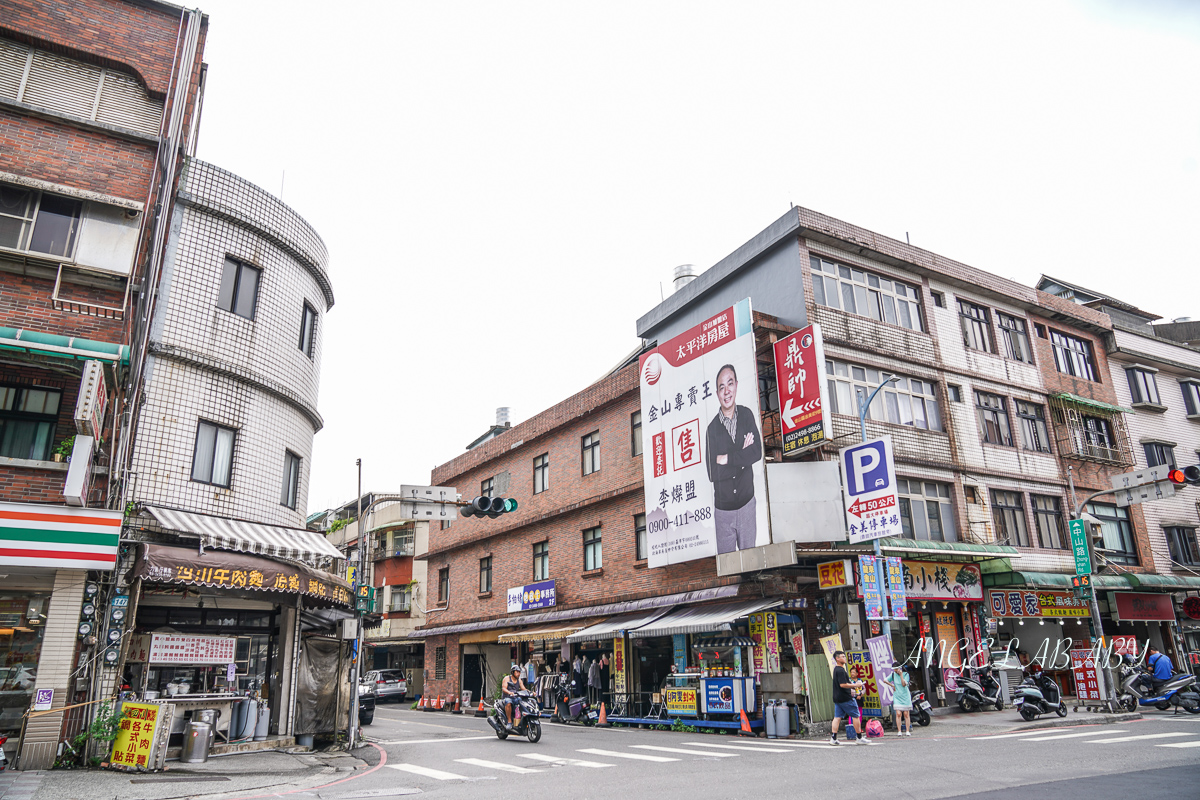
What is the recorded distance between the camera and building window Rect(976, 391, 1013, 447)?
81.0 feet

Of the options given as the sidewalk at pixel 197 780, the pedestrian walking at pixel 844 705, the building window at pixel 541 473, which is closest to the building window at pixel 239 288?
the sidewalk at pixel 197 780

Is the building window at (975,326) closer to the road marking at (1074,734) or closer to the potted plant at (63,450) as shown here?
the road marking at (1074,734)

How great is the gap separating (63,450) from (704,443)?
14.7 metres

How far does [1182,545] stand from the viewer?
95.2 ft

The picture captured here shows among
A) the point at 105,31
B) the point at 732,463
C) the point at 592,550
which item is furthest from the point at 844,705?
the point at 105,31

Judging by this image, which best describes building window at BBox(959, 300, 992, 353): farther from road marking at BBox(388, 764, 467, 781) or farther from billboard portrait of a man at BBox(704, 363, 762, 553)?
road marking at BBox(388, 764, 467, 781)

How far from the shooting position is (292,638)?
16.8 m

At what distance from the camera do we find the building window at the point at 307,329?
1877 cm

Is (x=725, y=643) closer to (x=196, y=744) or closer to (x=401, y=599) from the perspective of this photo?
(x=196, y=744)

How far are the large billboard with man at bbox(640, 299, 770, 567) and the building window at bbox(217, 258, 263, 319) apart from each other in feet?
38.2

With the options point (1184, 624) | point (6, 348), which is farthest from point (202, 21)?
point (1184, 624)

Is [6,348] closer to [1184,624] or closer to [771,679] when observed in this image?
[771,679]

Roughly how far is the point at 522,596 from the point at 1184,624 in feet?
76.7

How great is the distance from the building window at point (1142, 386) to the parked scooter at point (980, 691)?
15727 millimetres
